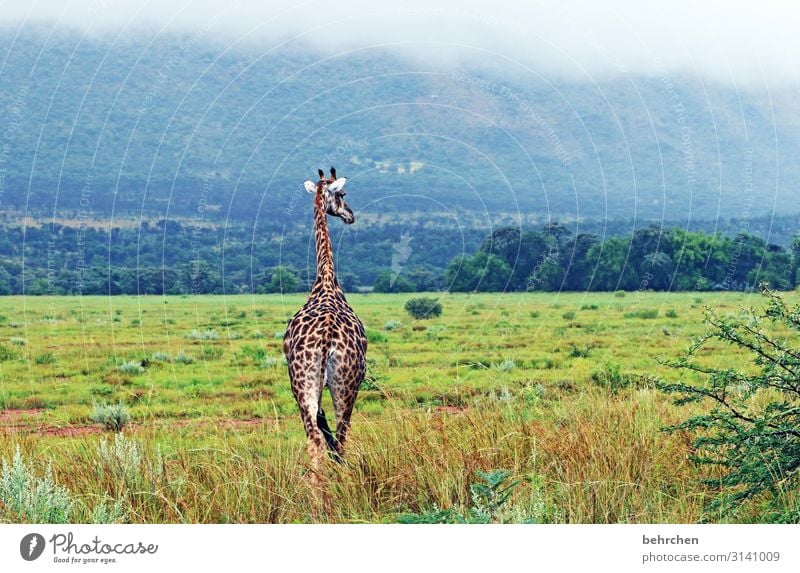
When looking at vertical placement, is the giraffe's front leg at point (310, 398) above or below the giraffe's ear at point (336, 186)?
below

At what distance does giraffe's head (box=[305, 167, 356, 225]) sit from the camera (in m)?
11.0

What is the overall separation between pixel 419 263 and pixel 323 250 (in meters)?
75.7

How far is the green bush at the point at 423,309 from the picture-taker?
47156 millimetres

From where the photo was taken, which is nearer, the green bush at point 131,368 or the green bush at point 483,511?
the green bush at point 483,511

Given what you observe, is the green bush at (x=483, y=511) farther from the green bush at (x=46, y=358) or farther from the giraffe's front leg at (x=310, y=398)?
the green bush at (x=46, y=358)

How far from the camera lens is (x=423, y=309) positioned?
4778 cm

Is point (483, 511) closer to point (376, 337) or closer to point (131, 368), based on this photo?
point (131, 368)

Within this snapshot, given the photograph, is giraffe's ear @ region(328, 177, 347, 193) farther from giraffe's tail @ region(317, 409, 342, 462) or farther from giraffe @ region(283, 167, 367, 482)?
giraffe's tail @ region(317, 409, 342, 462)

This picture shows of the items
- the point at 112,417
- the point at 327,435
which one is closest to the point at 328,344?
the point at 327,435

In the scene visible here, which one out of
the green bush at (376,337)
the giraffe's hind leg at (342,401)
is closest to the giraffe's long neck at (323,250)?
the giraffe's hind leg at (342,401)

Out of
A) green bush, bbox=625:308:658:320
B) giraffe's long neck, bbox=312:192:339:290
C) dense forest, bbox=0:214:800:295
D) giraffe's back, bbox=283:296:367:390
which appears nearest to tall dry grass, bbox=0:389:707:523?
giraffe's back, bbox=283:296:367:390

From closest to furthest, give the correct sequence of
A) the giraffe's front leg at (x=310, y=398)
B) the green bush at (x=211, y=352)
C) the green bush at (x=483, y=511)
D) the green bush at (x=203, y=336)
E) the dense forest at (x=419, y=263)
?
1. the green bush at (x=483, y=511)
2. the giraffe's front leg at (x=310, y=398)
3. the green bush at (x=211, y=352)
4. the green bush at (x=203, y=336)
5. the dense forest at (x=419, y=263)

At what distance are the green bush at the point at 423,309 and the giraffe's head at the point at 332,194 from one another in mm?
35057
